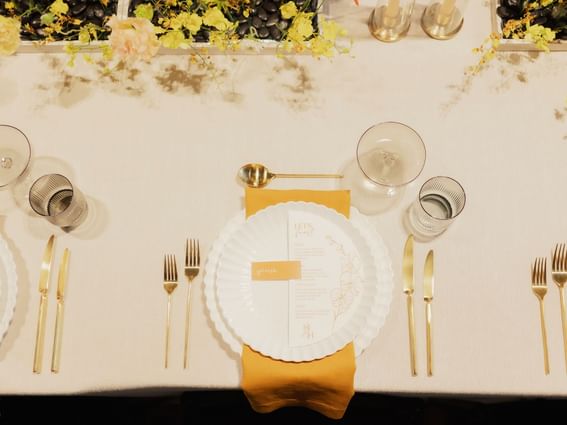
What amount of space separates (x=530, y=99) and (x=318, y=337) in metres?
0.78

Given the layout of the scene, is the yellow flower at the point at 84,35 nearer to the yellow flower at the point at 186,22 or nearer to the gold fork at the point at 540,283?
the yellow flower at the point at 186,22

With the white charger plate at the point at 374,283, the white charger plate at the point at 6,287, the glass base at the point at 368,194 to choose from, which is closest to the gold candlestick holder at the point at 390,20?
the glass base at the point at 368,194

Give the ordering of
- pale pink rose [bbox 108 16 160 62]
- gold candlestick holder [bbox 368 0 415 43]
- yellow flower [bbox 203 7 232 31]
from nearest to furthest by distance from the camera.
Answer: pale pink rose [bbox 108 16 160 62] → yellow flower [bbox 203 7 232 31] → gold candlestick holder [bbox 368 0 415 43]

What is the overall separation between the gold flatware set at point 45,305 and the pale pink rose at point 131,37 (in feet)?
1.43

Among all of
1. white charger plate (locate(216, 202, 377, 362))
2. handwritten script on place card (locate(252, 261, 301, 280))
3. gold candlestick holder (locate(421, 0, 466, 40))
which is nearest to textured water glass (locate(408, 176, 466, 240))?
white charger plate (locate(216, 202, 377, 362))

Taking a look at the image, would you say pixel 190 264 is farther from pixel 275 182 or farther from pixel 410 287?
pixel 410 287

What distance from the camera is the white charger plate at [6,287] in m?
0.95

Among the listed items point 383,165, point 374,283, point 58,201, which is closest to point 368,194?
point 383,165

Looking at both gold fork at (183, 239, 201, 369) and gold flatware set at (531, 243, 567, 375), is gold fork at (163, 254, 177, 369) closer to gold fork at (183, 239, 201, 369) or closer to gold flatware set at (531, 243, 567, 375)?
gold fork at (183, 239, 201, 369)

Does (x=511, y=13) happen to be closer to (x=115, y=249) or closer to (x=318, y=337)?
(x=318, y=337)

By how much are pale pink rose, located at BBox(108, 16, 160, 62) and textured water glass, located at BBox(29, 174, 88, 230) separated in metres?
0.31

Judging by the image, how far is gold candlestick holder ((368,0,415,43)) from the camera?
1.13 meters

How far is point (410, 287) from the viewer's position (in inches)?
39.2

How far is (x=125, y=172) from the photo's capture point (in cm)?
110
